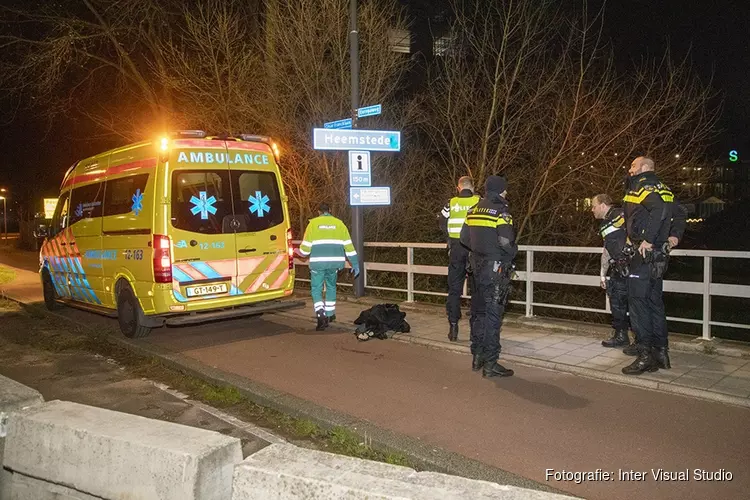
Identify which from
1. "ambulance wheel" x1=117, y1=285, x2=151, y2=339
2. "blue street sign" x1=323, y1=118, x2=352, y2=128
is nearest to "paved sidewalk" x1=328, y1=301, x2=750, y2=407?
"ambulance wheel" x1=117, y1=285, x2=151, y2=339

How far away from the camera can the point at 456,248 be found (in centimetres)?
781

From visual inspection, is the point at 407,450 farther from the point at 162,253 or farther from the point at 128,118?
the point at 128,118

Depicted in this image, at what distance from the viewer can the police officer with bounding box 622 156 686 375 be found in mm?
5883

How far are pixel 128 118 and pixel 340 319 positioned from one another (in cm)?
1336

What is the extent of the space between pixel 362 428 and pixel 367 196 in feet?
20.5

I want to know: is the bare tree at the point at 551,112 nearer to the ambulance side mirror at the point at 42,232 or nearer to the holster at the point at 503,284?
the holster at the point at 503,284

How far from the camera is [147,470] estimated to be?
2732 millimetres

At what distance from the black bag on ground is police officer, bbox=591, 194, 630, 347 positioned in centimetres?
266

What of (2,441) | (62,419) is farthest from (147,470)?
(2,441)

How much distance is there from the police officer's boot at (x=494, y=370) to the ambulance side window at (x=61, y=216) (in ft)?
24.5

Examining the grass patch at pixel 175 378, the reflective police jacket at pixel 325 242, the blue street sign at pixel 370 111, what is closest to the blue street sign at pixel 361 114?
the blue street sign at pixel 370 111

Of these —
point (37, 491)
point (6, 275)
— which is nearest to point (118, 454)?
point (37, 491)

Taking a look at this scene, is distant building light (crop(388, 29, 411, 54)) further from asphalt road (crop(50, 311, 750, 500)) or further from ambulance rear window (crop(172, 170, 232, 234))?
asphalt road (crop(50, 311, 750, 500))

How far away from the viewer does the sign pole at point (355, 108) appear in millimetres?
10798
